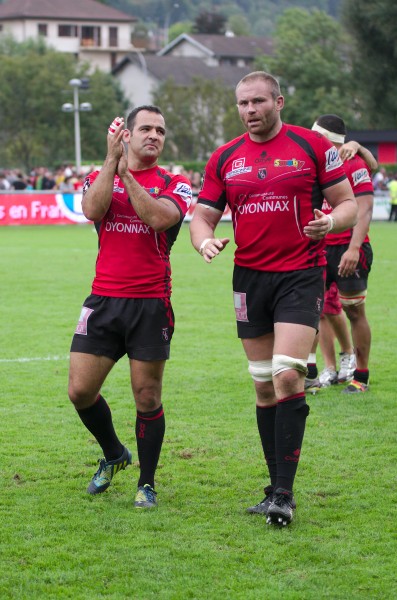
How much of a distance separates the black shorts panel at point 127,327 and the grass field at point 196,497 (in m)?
0.89

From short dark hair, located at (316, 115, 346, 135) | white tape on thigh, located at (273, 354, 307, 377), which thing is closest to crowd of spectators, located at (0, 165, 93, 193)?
short dark hair, located at (316, 115, 346, 135)

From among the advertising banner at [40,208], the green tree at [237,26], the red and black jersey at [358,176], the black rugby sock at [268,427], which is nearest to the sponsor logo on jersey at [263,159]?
the black rugby sock at [268,427]

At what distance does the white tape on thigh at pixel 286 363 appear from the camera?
5.78 meters

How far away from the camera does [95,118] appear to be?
71125mm

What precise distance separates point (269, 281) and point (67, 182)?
32.4m

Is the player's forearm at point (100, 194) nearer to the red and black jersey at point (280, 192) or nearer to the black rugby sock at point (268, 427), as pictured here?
the red and black jersey at point (280, 192)

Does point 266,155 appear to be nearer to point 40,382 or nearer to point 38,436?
point 38,436

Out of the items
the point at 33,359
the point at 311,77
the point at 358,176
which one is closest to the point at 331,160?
the point at 358,176

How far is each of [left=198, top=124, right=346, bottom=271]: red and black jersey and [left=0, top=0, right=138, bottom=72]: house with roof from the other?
11103 cm

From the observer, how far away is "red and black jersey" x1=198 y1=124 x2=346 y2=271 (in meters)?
5.88

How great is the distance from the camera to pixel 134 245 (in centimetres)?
609

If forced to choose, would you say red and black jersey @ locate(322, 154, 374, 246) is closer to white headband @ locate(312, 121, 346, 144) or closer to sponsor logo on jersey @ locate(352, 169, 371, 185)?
sponsor logo on jersey @ locate(352, 169, 371, 185)

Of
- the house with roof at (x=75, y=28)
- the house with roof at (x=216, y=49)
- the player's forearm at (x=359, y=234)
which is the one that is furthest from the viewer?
the house with roof at (x=216, y=49)

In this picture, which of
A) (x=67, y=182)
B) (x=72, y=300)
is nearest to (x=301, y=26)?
(x=67, y=182)
